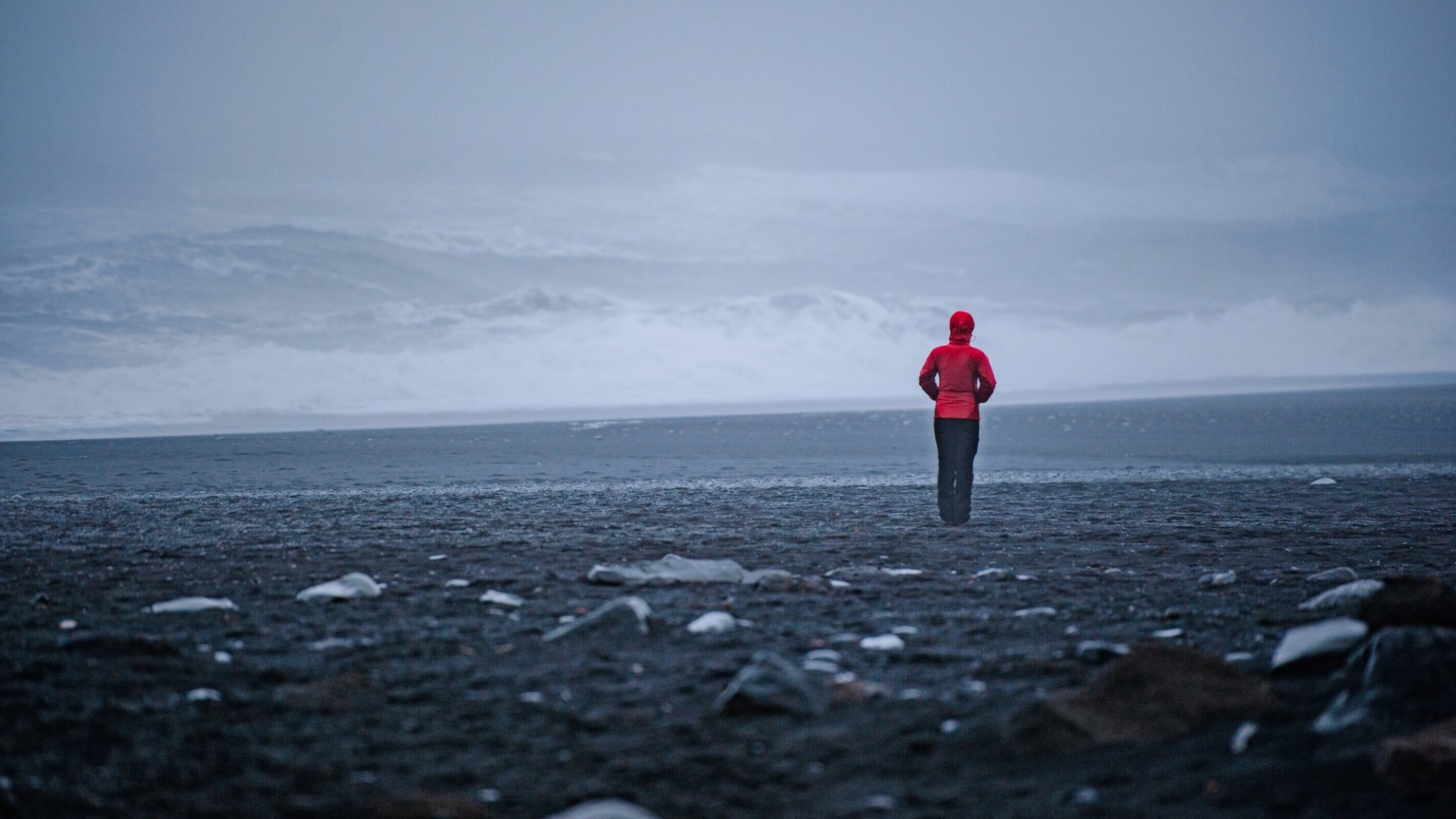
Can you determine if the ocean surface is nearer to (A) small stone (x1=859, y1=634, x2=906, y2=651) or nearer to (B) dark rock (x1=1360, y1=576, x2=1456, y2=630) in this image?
(A) small stone (x1=859, y1=634, x2=906, y2=651)

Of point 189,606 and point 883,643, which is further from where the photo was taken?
point 189,606

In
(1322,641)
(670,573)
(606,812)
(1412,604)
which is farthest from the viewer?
(670,573)

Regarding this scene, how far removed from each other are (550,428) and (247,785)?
74.3 feet

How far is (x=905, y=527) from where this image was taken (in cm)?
932

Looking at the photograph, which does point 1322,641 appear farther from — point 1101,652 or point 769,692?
point 769,692

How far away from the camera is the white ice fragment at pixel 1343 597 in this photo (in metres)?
5.39

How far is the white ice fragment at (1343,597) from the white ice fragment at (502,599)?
12.7 ft

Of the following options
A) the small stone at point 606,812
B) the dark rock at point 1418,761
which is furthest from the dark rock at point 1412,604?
the small stone at point 606,812

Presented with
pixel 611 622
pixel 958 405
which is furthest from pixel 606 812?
pixel 958 405

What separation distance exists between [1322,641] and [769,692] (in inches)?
78.3

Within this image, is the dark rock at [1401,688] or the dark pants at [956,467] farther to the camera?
the dark pants at [956,467]

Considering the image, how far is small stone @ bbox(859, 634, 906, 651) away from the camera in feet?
15.6

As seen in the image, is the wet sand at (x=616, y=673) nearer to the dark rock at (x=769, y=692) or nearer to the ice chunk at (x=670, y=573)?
the dark rock at (x=769, y=692)

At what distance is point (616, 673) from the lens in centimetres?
437
